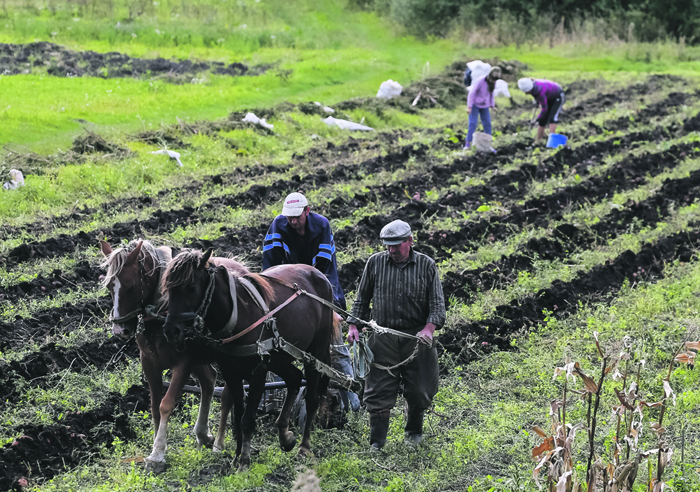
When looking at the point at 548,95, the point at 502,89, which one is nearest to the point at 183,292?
the point at 548,95

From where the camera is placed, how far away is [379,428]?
595cm

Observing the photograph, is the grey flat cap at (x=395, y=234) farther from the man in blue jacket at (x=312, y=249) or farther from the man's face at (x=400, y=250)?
the man in blue jacket at (x=312, y=249)

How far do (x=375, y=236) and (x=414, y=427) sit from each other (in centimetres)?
495

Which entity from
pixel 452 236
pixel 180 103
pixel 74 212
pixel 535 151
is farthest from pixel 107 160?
pixel 535 151

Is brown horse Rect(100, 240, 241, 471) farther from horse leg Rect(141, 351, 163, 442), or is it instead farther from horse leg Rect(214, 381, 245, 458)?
horse leg Rect(214, 381, 245, 458)

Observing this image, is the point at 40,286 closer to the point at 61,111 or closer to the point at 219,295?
the point at 219,295

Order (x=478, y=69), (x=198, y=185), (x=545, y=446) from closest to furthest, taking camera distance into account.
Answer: (x=545, y=446) < (x=198, y=185) < (x=478, y=69)

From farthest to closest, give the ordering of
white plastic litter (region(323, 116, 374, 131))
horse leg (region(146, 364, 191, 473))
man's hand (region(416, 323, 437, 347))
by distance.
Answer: white plastic litter (region(323, 116, 374, 131)) < man's hand (region(416, 323, 437, 347)) < horse leg (region(146, 364, 191, 473))

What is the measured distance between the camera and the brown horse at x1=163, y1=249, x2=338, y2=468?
488cm

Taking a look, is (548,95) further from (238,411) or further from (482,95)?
(238,411)

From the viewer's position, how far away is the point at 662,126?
1750 cm

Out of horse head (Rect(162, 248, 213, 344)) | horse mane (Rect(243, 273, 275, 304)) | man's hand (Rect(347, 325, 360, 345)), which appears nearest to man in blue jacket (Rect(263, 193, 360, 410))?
man's hand (Rect(347, 325, 360, 345))

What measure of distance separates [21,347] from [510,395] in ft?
15.6

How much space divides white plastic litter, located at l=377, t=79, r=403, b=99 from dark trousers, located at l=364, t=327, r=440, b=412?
16038 mm
